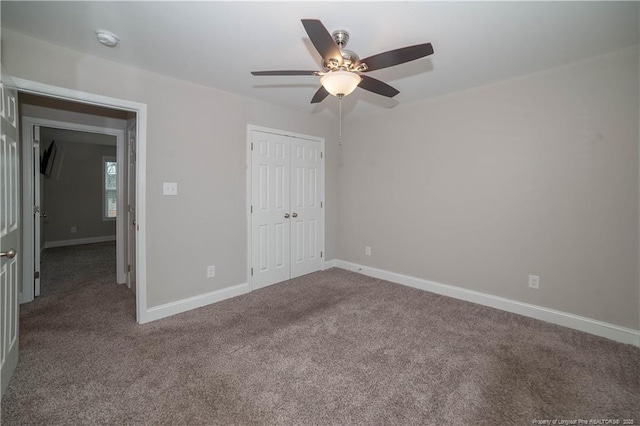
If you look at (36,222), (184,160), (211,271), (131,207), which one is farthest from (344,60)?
(36,222)

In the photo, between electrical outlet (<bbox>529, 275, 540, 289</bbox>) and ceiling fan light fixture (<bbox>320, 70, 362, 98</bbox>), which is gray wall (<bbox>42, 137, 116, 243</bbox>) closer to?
ceiling fan light fixture (<bbox>320, 70, 362, 98</bbox>)

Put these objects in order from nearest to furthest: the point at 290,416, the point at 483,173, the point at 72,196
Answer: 1. the point at 290,416
2. the point at 483,173
3. the point at 72,196

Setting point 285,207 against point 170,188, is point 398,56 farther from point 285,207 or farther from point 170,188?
point 285,207

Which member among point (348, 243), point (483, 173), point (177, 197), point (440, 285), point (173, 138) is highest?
point (173, 138)

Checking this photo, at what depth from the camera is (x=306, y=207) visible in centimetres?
417

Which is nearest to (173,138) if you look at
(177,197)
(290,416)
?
(177,197)

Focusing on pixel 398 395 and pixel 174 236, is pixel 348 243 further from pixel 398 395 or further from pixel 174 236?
pixel 398 395

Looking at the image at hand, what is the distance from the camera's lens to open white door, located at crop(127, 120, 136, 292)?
3385 mm

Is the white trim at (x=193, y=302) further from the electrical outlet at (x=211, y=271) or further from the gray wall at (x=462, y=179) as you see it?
the electrical outlet at (x=211, y=271)

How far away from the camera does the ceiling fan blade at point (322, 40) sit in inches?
55.6

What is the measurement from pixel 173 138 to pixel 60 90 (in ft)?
2.84

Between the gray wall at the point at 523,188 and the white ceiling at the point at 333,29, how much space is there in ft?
1.25

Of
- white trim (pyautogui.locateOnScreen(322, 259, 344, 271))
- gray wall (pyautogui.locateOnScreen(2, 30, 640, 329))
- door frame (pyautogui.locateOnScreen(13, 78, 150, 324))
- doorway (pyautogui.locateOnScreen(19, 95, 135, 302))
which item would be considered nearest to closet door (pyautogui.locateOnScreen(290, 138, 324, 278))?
white trim (pyautogui.locateOnScreen(322, 259, 344, 271))

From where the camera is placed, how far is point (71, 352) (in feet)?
7.15
